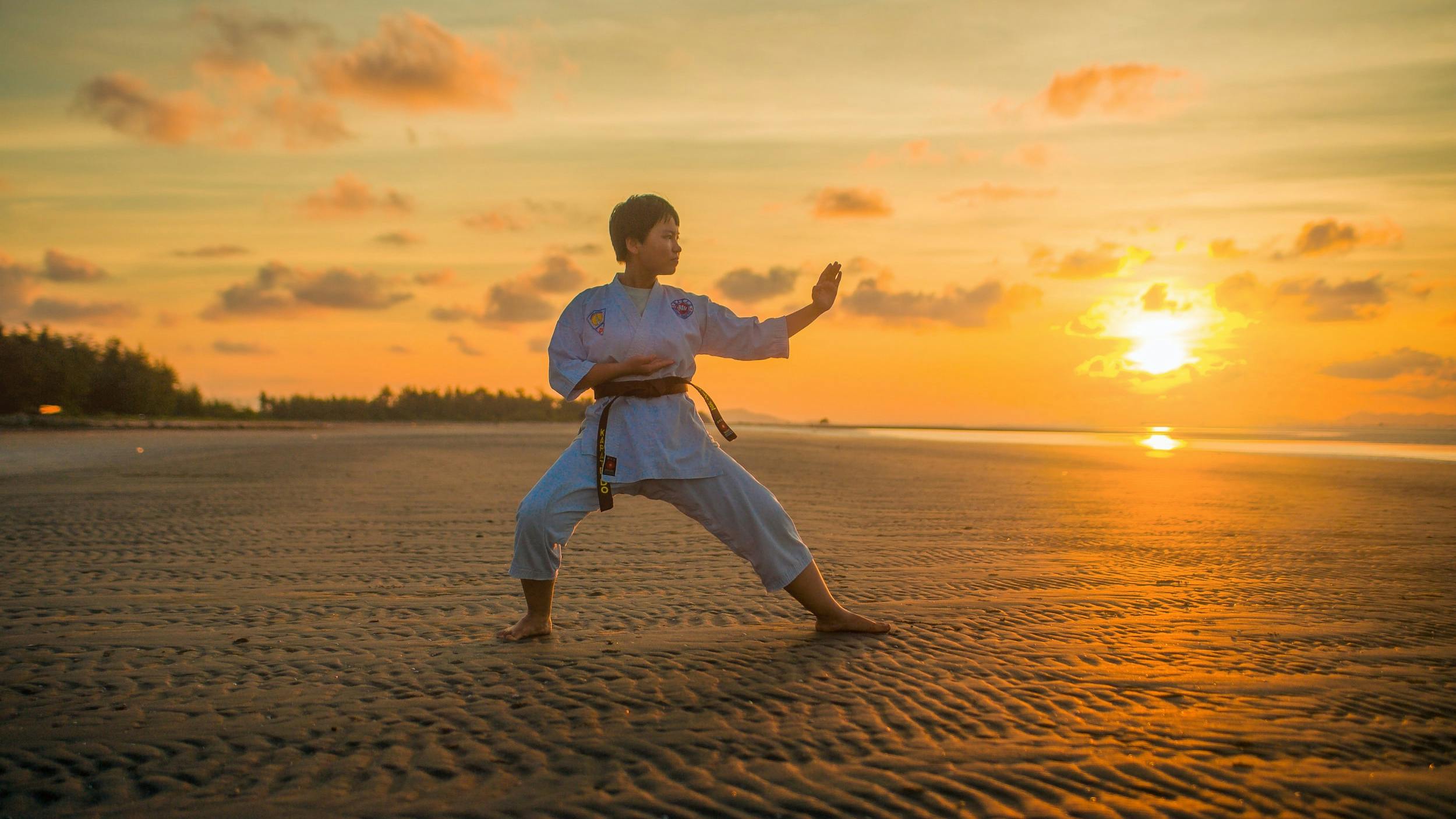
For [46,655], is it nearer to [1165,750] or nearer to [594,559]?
[594,559]

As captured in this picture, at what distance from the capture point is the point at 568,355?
449cm

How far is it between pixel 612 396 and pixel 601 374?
0.49 ft

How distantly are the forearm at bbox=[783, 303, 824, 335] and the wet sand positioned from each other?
1.48 meters

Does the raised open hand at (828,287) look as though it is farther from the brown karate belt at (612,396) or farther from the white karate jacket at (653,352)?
the brown karate belt at (612,396)

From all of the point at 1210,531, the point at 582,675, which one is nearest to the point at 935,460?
the point at 1210,531

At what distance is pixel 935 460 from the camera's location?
2102 cm

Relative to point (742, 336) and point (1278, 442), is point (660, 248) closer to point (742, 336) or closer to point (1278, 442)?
point (742, 336)

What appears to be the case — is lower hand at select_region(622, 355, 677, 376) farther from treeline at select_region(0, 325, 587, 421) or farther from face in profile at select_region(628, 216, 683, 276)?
treeline at select_region(0, 325, 587, 421)

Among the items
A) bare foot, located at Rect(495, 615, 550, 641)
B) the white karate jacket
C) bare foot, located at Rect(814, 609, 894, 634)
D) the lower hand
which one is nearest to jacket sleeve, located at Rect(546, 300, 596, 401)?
the white karate jacket

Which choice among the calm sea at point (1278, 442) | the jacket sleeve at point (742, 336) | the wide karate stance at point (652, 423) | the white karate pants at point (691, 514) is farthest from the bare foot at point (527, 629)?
the calm sea at point (1278, 442)

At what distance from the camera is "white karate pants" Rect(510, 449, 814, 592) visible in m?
4.33

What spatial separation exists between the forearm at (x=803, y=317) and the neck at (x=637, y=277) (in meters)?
0.67

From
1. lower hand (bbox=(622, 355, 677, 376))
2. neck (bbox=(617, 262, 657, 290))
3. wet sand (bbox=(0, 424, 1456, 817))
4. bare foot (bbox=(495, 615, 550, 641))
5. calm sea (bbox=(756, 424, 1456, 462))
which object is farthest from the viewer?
calm sea (bbox=(756, 424, 1456, 462))

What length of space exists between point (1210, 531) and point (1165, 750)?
6.57 metres
